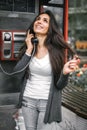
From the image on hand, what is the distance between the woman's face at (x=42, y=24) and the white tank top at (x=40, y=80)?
203 mm

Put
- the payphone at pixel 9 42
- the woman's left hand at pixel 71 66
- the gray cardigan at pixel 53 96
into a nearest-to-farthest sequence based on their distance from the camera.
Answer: the woman's left hand at pixel 71 66, the gray cardigan at pixel 53 96, the payphone at pixel 9 42

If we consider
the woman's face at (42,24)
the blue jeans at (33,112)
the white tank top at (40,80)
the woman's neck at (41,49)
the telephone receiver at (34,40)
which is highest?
the woman's face at (42,24)

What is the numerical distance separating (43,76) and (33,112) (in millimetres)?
259

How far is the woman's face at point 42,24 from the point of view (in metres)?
2.53

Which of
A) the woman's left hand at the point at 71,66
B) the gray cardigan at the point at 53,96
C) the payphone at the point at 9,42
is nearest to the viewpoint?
the woman's left hand at the point at 71,66

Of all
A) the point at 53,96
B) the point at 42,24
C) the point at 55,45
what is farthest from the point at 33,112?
the point at 42,24

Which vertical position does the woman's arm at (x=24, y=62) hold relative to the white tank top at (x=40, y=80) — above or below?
above

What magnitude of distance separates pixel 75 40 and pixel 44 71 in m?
20.7

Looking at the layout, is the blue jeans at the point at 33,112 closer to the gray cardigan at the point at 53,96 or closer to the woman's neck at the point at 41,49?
the gray cardigan at the point at 53,96

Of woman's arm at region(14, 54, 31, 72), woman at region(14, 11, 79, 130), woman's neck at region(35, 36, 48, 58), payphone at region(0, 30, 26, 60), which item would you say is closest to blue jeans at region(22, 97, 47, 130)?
woman at region(14, 11, 79, 130)

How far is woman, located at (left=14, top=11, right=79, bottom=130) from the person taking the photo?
2451 mm

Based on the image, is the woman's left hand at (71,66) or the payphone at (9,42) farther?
the payphone at (9,42)

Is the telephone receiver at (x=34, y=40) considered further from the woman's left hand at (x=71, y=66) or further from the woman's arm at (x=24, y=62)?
the woman's left hand at (x=71, y=66)

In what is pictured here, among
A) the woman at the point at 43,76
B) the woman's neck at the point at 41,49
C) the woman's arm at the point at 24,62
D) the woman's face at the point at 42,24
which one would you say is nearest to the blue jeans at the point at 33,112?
the woman at the point at 43,76
